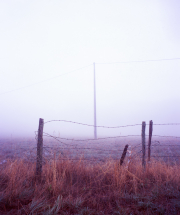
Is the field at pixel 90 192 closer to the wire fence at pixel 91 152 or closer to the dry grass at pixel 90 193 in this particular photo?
the dry grass at pixel 90 193

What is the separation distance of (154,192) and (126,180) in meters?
0.82

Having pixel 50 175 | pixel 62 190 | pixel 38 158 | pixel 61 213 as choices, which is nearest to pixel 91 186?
pixel 62 190

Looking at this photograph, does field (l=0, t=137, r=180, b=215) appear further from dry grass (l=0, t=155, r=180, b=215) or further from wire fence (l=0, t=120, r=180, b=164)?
wire fence (l=0, t=120, r=180, b=164)

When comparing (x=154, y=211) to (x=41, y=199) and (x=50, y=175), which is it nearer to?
(x=41, y=199)

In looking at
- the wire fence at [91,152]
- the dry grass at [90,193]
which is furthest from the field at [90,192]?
the wire fence at [91,152]

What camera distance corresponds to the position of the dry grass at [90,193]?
116 inches

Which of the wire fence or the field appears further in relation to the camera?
the wire fence

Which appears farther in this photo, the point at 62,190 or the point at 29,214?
the point at 62,190

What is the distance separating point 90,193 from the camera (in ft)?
11.9

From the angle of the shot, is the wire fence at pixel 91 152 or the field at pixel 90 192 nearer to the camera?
the field at pixel 90 192

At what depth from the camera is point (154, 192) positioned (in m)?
3.60

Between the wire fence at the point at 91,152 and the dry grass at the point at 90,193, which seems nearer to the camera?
the dry grass at the point at 90,193

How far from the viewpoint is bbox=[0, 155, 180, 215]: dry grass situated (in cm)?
296

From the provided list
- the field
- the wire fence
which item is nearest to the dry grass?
the field
